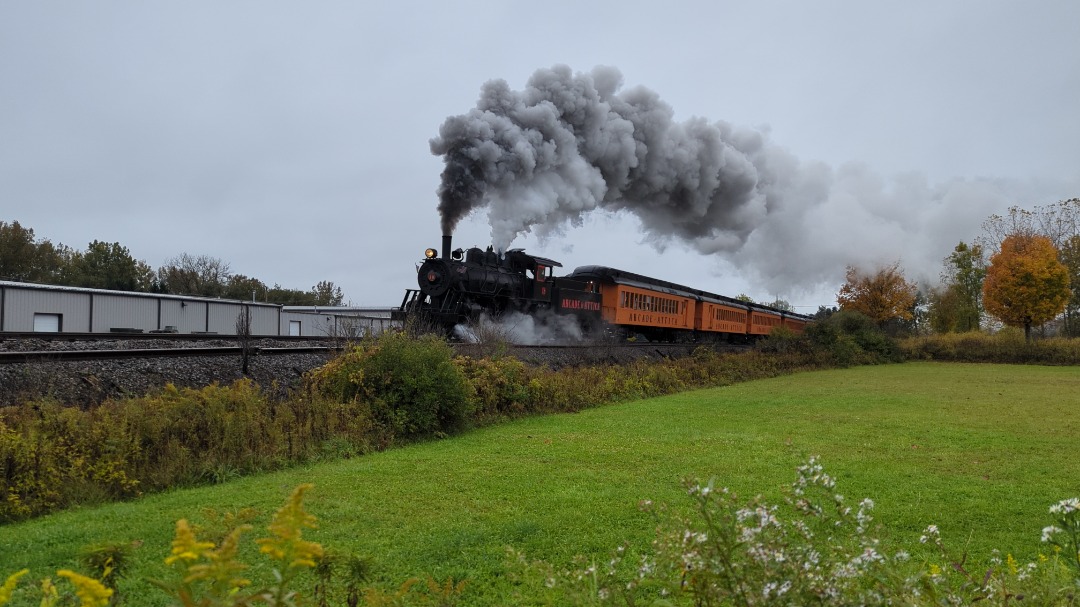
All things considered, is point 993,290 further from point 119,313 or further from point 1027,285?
point 119,313

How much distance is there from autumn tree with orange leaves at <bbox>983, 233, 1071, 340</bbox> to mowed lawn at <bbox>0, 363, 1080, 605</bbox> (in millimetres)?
31894

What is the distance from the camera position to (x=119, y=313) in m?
Answer: 26.4

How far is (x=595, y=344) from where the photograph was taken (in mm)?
19406

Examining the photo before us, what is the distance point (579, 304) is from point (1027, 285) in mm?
30267

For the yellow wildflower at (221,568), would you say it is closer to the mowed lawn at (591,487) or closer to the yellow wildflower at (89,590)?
the yellow wildflower at (89,590)

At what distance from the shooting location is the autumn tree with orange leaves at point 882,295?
4716 cm

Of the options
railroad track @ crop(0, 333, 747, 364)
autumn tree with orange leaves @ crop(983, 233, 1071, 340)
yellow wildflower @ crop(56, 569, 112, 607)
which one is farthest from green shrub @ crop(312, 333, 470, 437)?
autumn tree with orange leaves @ crop(983, 233, 1071, 340)

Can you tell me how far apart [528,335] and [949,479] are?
14.9m

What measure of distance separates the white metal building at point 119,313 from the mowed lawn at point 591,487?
10169mm

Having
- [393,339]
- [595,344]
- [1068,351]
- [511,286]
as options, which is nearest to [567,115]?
[511,286]

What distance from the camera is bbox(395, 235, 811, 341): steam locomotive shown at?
1908 centimetres

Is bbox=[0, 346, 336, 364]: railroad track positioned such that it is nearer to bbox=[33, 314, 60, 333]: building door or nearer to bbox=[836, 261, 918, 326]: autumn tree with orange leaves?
bbox=[33, 314, 60, 333]: building door

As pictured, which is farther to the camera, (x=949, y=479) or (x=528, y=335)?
(x=528, y=335)

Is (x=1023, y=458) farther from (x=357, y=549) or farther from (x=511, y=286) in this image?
(x=511, y=286)
